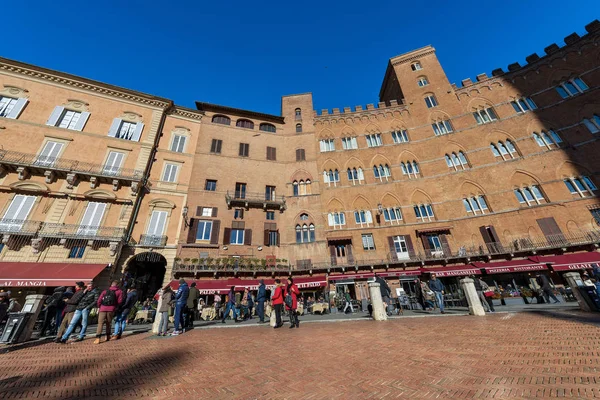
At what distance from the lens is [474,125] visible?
23344 millimetres

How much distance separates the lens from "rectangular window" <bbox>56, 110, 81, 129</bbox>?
18609mm

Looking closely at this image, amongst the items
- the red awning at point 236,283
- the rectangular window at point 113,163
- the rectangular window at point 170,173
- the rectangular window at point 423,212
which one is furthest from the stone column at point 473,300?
the rectangular window at point 113,163

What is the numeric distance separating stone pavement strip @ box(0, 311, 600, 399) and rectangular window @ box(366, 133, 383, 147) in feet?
69.4

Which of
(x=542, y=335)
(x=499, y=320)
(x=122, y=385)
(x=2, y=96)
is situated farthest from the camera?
(x=2, y=96)

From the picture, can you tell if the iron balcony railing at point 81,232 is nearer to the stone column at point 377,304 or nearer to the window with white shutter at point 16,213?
the window with white shutter at point 16,213

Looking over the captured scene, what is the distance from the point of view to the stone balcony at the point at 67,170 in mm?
15695

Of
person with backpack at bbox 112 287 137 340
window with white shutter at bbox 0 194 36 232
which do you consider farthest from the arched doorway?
person with backpack at bbox 112 287 137 340

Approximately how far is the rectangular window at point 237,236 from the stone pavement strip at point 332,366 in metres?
13.7

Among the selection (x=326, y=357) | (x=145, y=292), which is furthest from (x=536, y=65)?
(x=145, y=292)

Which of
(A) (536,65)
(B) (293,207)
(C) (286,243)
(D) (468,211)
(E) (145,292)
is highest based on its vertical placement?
(A) (536,65)

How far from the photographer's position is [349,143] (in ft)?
85.5

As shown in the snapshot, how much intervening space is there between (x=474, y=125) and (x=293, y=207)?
2014cm

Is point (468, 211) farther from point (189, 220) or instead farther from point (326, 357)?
point (189, 220)

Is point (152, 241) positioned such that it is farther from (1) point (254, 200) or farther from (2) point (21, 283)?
(1) point (254, 200)
